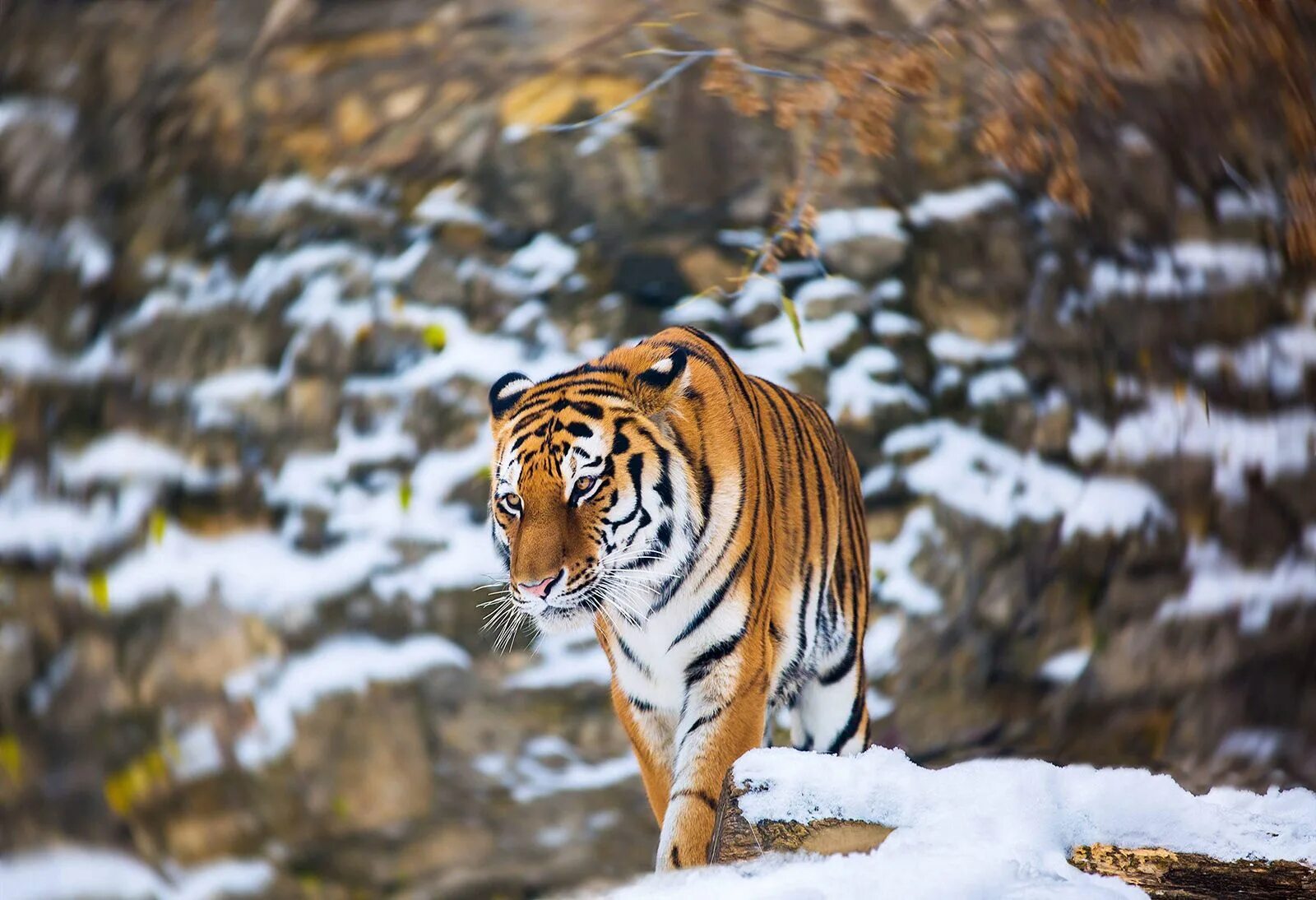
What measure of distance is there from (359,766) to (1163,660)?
1.73 meters

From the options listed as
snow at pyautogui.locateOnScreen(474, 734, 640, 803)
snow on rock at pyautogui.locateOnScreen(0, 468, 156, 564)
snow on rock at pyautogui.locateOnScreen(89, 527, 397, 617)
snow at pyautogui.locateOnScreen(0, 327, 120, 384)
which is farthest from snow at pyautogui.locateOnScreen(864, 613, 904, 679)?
snow at pyautogui.locateOnScreen(0, 327, 120, 384)

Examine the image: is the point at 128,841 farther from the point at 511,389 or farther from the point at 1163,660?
the point at 1163,660

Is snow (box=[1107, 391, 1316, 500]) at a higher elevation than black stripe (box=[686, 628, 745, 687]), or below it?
below

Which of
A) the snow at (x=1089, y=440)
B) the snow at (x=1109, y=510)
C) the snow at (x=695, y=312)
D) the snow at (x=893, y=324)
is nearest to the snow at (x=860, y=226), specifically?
the snow at (x=893, y=324)

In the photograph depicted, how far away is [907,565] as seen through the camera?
95.6 inches

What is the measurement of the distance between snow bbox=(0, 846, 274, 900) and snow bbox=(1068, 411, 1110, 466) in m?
1.88

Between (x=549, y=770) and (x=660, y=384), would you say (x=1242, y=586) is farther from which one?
(x=549, y=770)

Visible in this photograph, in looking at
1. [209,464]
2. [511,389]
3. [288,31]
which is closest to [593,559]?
[511,389]

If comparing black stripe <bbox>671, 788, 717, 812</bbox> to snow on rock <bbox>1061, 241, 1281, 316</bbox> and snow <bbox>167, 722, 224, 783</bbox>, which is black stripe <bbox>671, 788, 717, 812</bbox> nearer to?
snow <bbox>167, 722, 224, 783</bbox>

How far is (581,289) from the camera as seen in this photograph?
2.48m

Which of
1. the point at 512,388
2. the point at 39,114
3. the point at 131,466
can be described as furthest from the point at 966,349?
the point at 39,114

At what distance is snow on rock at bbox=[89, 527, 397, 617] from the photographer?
2361mm

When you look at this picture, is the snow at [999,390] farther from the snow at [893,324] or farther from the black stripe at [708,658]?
the black stripe at [708,658]

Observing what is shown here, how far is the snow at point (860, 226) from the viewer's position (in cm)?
255
